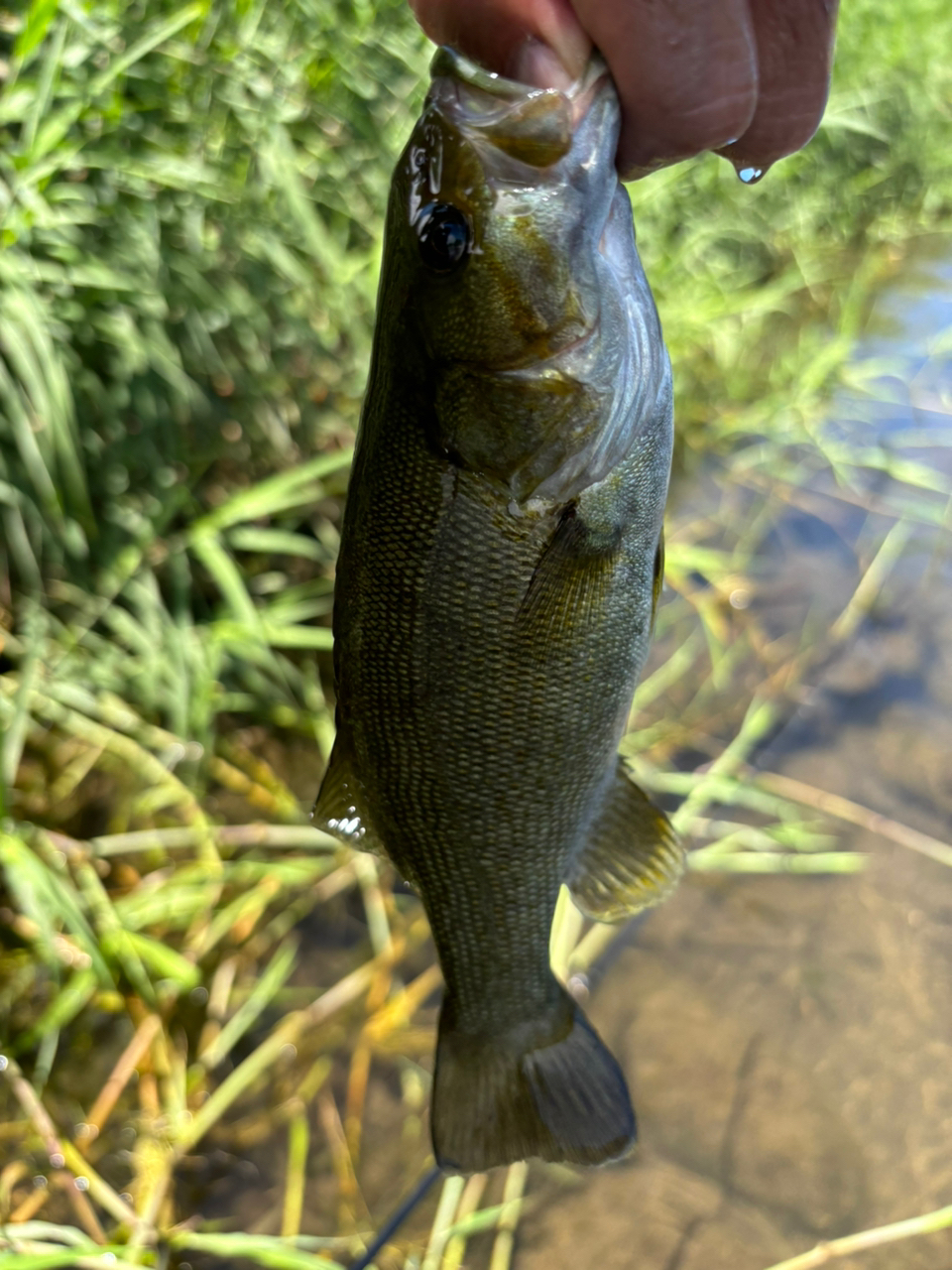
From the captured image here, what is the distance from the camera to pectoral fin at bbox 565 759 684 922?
139cm

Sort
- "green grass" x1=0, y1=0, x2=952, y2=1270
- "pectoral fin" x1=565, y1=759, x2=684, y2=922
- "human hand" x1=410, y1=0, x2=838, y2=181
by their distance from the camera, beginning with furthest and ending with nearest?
"green grass" x1=0, y1=0, x2=952, y2=1270 → "pectoral fin" x1=565, y1=759, x2=684, y2=922 → "human hand" x1=410, y1=0, x2=838, y2=181

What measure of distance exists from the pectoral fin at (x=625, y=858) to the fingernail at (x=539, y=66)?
924mm

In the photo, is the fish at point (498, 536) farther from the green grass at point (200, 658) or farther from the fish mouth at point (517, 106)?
the green grass at point (200, 658)

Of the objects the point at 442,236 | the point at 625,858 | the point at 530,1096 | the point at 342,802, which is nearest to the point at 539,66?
the point at 442,236

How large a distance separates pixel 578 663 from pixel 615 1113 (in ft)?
2.29

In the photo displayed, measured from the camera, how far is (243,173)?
237 centimetres

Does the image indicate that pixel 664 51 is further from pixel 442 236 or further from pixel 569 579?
pixel 569 579

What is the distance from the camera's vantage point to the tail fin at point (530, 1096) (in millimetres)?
1326

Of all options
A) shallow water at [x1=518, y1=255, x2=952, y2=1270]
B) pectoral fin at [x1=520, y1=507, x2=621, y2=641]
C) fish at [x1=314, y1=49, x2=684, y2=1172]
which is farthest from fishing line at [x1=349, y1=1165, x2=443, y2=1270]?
pectoral fin at [x1=520, y1=507, x2=621, y2=641]

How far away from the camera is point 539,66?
0.99 meters

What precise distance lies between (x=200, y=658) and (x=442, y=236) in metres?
1.78

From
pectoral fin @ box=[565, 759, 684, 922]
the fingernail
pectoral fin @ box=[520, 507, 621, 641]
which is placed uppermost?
the fingernail

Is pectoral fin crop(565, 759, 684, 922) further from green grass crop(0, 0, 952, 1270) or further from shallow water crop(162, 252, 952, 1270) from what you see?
shallow water crop(162, 252, 952, 1270)

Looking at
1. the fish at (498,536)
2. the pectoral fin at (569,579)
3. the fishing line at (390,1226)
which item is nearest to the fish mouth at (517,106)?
the fish at (498,536)
